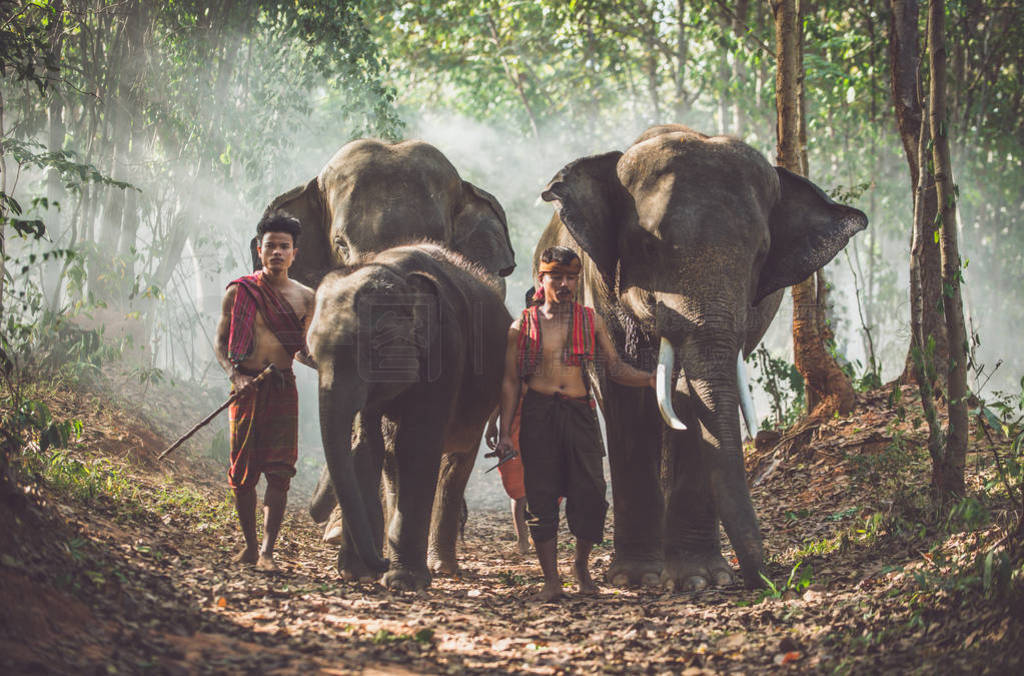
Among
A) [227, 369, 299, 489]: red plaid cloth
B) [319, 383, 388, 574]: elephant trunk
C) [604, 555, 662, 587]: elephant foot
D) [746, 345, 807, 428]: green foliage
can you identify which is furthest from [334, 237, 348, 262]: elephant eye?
[746, 345, 807, 428]: green foliage

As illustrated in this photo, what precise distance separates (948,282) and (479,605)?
319cm

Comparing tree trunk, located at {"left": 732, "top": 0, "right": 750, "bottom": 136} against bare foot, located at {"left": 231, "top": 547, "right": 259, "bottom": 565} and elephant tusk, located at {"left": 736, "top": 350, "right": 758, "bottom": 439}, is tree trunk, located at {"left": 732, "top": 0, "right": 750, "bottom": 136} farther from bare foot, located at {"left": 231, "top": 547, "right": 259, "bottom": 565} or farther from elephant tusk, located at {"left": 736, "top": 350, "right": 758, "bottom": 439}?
bare foot, located at {"left": 231, "top": 547, "right": 259, "bottom": 565}

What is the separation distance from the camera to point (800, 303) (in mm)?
9836

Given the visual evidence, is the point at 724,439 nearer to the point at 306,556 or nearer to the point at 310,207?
the point at 306,556

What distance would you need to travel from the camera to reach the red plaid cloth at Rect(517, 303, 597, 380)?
6.05 metres

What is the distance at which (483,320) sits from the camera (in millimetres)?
7066

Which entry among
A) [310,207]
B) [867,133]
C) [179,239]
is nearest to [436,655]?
[310,207]

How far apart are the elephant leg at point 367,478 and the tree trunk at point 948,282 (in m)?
3.32

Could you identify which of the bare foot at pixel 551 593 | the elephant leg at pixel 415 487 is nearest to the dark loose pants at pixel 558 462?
the bare foot at pixel 551 593

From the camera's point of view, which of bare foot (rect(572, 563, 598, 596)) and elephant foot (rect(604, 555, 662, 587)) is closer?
bare foot (rect(572, 563, 598, 596))

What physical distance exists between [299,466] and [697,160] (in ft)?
37.8

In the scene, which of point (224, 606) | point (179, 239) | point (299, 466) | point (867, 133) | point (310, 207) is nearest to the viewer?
point (224, 606)

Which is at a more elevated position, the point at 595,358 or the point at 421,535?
the point at 595,358

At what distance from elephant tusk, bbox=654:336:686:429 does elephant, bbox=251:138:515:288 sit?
3.06 metres
